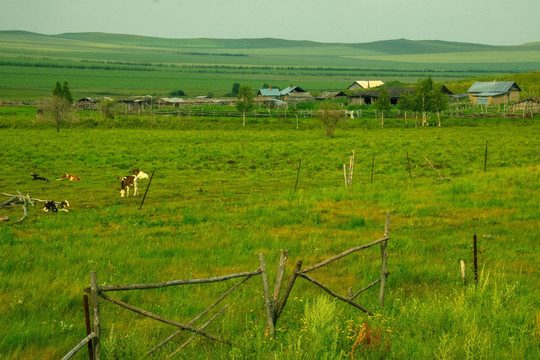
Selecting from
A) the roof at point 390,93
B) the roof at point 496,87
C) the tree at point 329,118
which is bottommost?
the tree at point 329,118

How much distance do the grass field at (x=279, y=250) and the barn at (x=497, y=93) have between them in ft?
185

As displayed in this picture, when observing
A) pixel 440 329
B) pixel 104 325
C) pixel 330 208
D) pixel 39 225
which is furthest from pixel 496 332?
pixel 39 225

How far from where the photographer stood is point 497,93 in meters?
88.5

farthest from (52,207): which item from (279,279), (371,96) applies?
(371,96)

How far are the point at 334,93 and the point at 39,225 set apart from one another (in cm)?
9971

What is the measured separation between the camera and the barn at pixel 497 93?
88.2 metres

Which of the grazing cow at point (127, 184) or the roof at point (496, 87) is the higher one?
the roof at point (496, 87)

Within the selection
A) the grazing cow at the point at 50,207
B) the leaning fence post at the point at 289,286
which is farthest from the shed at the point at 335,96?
the leaning fence post at the point at 289,286

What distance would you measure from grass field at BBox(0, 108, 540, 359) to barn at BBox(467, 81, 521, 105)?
185 ft

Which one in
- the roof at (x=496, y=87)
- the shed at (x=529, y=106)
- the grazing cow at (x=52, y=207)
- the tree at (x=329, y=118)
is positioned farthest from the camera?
the roof at (x=496, y=87)

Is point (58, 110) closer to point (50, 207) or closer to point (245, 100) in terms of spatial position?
point (245, 100)

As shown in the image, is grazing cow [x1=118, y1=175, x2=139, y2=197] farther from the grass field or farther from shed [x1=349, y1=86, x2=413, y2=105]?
shed [x1=349, y1=86, x2=413, y2=105]

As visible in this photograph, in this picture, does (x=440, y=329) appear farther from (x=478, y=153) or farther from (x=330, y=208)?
(x=478, y=153)

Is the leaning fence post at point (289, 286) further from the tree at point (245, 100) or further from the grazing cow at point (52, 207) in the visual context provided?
the tree at point (245, 100)
